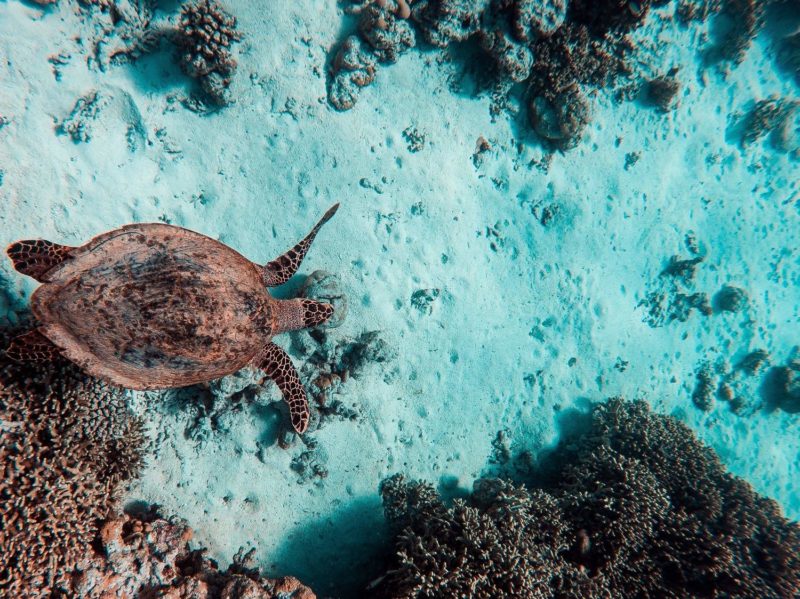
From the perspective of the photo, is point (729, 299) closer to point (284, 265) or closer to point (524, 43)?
point (524, 43)

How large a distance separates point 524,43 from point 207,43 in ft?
16.3

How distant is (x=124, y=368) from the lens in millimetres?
3492

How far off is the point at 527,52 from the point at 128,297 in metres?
6.97

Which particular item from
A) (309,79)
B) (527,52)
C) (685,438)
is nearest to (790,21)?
(527,52)

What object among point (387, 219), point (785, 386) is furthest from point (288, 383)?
point (785, 386)

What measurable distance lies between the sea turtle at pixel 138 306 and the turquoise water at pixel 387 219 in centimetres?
115

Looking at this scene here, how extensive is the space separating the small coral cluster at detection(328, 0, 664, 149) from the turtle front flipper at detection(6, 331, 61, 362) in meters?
4.78

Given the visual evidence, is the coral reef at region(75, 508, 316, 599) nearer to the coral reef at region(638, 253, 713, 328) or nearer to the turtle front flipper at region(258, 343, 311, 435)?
the turtle front flipper at region(258, 343, 311, 435)

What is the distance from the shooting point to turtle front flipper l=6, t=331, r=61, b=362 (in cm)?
342

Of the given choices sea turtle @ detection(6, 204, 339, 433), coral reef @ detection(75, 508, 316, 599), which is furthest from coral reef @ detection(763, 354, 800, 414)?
sea turtle @ detection(6, 204, 339, 433)

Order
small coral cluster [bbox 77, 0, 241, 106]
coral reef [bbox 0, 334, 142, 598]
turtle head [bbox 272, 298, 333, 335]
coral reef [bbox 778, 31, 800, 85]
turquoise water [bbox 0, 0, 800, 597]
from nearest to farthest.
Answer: coral reef [bbox 0, 334, 142, 598]
turtle head [bbox 272, 298, 333, 335]
turquoise water [bbox 0, 0, 800, 597]
small coral cluster [bbox 77, 0, 241, 106]
coral reef [bbox 778, 31, 800, 85]

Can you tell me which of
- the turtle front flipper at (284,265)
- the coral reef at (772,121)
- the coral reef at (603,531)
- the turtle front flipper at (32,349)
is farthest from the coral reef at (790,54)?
the turtle front flipper at (32,349)

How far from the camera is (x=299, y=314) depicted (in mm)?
4844

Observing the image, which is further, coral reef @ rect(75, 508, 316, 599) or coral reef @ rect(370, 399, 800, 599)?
coral reef @ rect(370, 399, 800, 599)
